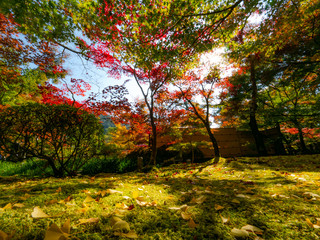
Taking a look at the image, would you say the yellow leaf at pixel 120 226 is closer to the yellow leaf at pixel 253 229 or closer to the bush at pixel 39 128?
the yellow leaf at pixel 253 229

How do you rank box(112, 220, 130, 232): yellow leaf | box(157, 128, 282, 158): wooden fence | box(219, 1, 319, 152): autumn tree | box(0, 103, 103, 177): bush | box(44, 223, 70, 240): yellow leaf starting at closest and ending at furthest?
box(44, 223, 70, 240): yellow leaf < box(112, 220, 130, 232): yellow leaf < box(0, 103, 103, 177): bush < box(219, 1, 319, 152): autumn tree < box(157, 128, 282, 158): wooden fence

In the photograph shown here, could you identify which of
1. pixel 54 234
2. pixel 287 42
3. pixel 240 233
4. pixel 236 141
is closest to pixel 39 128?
pixel 54 234

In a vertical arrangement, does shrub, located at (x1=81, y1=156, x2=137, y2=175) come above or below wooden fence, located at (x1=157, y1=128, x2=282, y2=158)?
below

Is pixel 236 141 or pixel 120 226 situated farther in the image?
pixel 236 141

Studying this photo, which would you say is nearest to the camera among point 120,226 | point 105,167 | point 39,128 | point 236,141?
point 120,226

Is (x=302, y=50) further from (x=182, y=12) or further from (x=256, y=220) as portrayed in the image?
(x=256, y=220)

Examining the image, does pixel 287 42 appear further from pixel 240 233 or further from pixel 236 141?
pixel 240 233

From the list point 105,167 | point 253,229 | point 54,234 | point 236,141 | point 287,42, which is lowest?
point 105,167

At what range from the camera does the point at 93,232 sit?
0.72m

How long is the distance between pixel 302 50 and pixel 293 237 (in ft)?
29.5

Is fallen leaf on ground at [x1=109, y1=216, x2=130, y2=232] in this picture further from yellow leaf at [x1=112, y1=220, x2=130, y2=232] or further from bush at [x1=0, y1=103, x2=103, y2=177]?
bush at [x1=0, y1=103, x2=103, y2=177]

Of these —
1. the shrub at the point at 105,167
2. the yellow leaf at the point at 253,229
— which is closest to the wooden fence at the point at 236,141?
the shrub at the point at 105,167

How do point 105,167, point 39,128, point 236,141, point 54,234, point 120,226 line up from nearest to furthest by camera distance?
point 54,234
point 120,226
point 39,128
point 105,167
point 236,141

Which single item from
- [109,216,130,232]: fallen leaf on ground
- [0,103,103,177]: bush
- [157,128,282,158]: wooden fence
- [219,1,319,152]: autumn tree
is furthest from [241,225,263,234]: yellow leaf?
[157,128,282,158]: wooden fence
